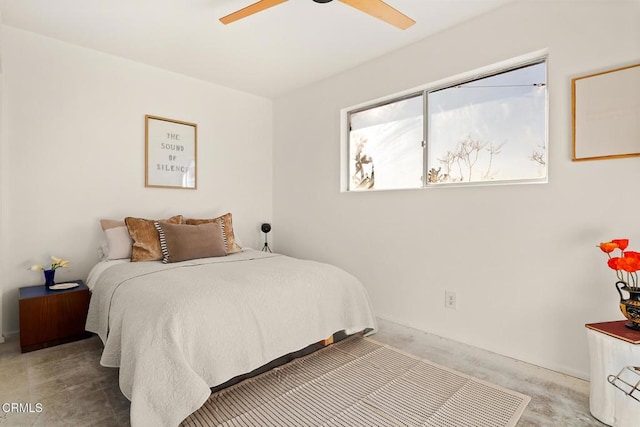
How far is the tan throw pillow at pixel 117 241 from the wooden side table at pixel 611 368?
10.6ft

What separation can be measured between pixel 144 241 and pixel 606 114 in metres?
3.33

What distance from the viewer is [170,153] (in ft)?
11.6

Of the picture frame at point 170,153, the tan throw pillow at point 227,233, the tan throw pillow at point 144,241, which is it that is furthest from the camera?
the picture frame at point 170,153

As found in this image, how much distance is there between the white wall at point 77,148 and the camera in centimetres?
269

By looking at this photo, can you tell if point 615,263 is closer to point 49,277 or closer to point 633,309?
point 633,309

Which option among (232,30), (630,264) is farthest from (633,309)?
(232,30)

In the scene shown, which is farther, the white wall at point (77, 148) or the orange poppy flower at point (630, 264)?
the white wall at point (77, 148)

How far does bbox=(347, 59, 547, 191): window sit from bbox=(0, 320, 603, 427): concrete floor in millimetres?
1267

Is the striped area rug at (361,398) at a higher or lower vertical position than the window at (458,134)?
lower

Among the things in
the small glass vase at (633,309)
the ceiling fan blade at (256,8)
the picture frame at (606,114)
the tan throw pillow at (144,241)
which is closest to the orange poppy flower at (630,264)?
the small glass vase at (633,309)

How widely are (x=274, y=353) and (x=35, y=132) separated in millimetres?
2693

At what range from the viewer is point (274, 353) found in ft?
6.41

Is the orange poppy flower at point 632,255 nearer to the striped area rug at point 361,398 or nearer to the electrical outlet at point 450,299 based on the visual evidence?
the striped area rug at point 361,398

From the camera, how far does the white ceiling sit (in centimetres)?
237
